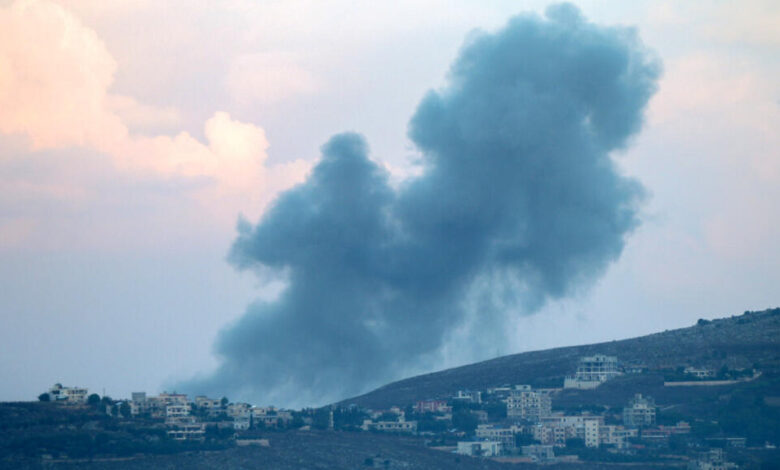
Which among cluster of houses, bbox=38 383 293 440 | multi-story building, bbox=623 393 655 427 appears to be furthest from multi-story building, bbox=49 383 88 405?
multi-story building, bbox=623 393 655 427

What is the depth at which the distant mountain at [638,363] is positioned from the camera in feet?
569

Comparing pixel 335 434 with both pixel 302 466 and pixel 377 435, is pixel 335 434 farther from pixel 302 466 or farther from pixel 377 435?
pixel 302 466

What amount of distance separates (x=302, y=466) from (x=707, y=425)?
41.9 m

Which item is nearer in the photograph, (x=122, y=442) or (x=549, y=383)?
(x=122, y=442)

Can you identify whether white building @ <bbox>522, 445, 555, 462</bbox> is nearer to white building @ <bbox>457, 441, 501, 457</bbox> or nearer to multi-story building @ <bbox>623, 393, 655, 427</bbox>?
white building @ <bbox>457, 441, 501, 457</bbox>

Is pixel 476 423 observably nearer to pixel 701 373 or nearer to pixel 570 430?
pixel 570 430

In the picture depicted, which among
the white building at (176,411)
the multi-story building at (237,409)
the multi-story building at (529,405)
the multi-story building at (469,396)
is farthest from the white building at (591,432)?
the white building at (176,411)

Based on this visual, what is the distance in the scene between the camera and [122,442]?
13500cm

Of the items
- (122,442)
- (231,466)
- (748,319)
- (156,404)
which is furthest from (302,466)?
(748,319)

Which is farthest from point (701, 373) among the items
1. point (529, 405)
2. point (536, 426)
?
point (536, 426)

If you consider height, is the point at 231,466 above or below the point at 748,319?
below

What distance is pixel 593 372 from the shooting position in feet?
594

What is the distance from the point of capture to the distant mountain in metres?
173

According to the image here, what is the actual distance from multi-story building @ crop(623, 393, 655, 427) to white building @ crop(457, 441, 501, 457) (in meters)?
15.2
